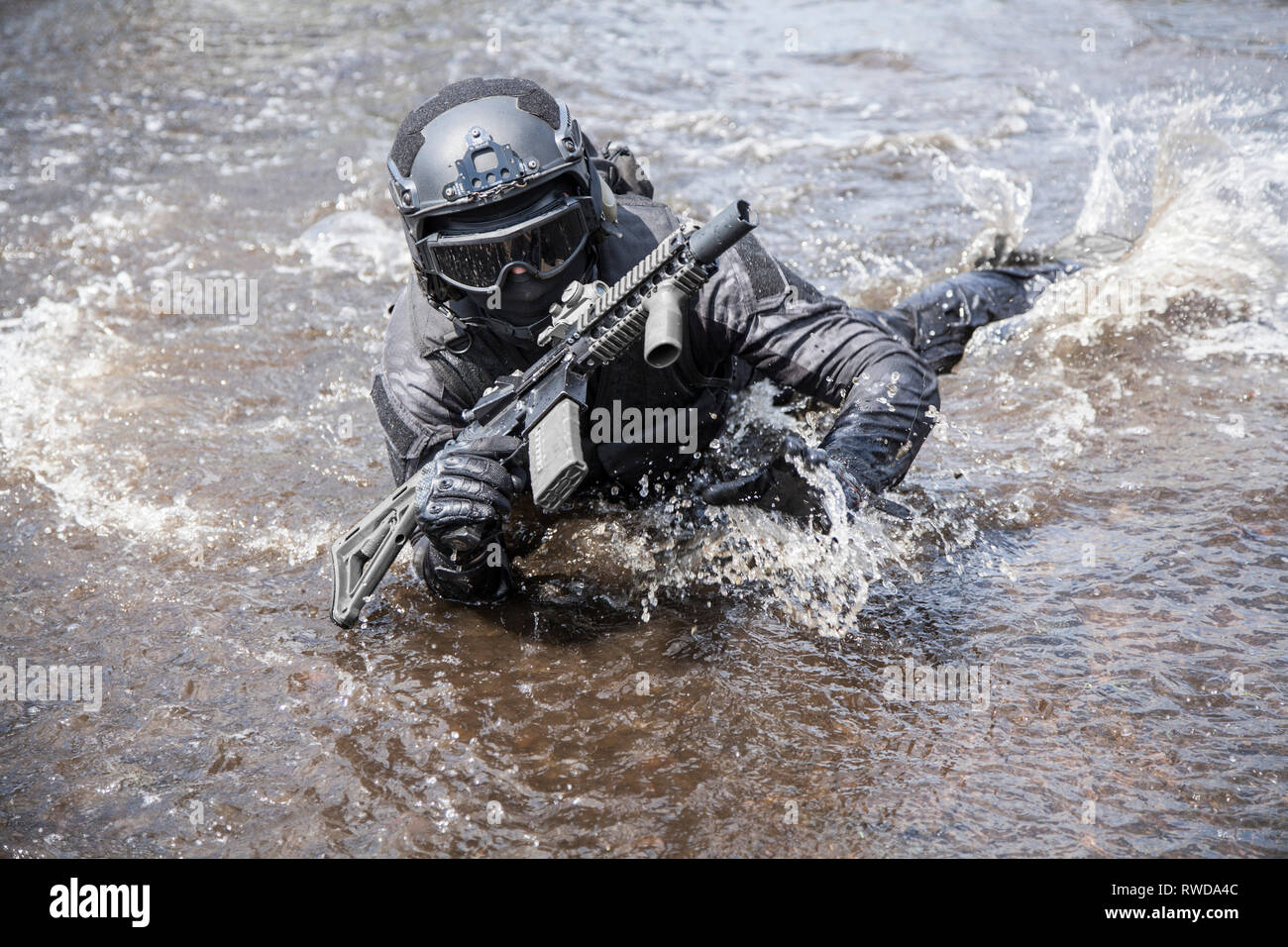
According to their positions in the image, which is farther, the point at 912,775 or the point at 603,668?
the point at 603,668

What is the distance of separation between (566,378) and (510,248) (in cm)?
43

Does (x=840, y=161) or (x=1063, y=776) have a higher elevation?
(x=840, y=161)

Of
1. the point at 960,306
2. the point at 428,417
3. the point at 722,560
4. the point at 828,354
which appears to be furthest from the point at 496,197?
the point at 960,306

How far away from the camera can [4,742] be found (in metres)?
3.25

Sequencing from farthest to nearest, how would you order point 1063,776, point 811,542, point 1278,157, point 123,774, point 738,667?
point 1278,157
point 811,542
point 738,667
point 123,774
point 1063,776

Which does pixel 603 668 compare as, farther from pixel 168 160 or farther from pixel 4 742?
pixel 168 160

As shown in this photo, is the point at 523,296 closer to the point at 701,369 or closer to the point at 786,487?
Answer: the point at 701,369

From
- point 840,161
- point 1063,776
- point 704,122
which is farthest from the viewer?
point 704,122

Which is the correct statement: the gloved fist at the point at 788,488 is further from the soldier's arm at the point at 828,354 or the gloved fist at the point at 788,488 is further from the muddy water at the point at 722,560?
the soldier's arm at the point at 828,354

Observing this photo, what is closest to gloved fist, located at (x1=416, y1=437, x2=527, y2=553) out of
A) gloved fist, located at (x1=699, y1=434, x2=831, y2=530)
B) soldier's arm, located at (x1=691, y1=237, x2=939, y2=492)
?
gloved fist, located at (x1=699, y1=434, x2=831, y2=530)

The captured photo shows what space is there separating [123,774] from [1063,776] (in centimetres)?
257

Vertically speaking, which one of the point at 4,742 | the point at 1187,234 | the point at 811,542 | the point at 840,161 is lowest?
the point at 4,742

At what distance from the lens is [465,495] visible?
333cm
